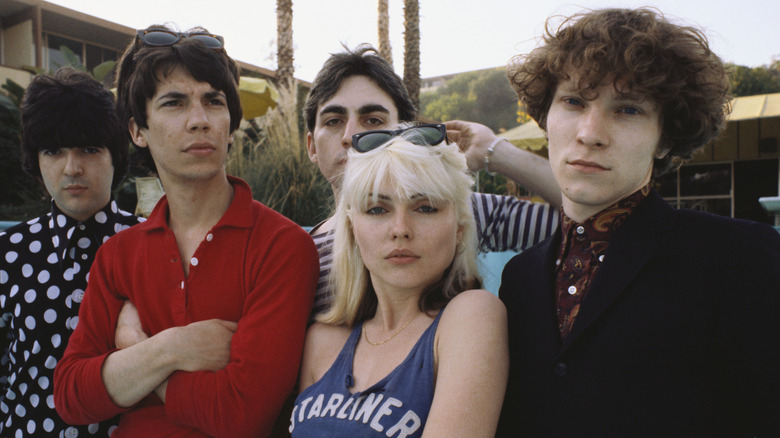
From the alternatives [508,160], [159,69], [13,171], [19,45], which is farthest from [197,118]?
[19,45]

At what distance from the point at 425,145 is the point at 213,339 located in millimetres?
855

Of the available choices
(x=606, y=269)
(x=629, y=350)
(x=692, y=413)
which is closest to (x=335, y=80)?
(x=606, y=269)

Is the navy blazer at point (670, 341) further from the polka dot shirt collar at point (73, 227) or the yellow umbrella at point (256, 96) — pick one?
the yellow umbrella at point (256, 96)

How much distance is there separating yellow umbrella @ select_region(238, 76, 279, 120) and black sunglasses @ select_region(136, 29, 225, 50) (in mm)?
5896

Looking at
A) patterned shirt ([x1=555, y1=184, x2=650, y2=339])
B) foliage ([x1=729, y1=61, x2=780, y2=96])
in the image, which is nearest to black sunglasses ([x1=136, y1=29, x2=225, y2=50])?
patterned shirt ([x1=555, y1=184, x2=650, y2=339])

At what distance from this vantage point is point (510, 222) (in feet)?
6.80

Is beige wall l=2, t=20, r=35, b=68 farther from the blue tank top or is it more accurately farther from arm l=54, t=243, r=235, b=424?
the blue tank top

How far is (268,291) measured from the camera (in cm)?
160

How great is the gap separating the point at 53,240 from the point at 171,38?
0.94 metres

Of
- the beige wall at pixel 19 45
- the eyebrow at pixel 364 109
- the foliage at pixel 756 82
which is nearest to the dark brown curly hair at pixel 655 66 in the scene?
the eyebrow at pixel 364 109

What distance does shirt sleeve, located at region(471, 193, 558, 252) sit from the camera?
6.63 feet

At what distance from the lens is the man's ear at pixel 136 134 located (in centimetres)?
189

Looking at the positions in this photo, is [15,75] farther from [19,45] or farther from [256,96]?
[256,96]

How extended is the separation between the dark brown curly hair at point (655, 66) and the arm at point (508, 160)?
547 millimetres
